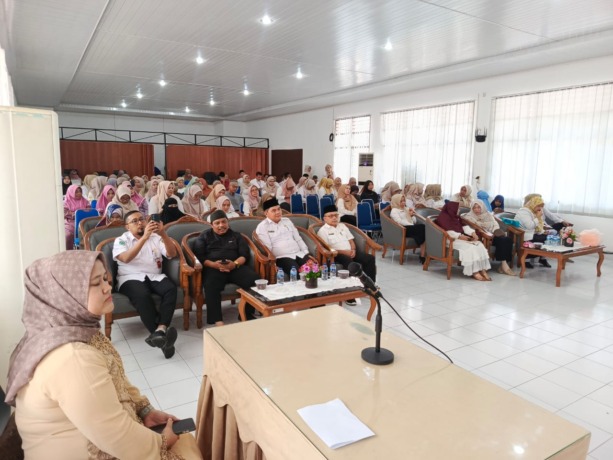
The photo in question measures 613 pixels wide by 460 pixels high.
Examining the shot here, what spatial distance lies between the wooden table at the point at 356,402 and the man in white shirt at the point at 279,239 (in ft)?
8.05

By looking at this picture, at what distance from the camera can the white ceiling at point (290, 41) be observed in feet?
17.4

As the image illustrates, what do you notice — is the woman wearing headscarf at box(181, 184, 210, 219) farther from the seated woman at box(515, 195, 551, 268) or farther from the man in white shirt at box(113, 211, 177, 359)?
the seated woman at box(515, 195, 551, 268)

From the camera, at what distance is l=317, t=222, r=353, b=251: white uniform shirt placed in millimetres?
4996

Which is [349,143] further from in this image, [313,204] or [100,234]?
[100,234]

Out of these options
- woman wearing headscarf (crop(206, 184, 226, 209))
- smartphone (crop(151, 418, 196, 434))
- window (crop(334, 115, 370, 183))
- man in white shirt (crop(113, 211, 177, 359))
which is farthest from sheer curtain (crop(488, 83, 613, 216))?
smartphone (crop(151, 418, 196, 434))

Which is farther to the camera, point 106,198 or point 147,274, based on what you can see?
point 106,198

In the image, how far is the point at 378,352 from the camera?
72.4 inches

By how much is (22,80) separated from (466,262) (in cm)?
1002

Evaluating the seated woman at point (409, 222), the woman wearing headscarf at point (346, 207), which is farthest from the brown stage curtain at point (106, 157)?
the seated woman at point (409, 222)

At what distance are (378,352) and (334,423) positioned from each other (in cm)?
51

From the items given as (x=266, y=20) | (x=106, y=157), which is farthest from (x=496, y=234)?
(x=106, y=157)

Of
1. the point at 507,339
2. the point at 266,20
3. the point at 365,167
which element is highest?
the point at 266,20

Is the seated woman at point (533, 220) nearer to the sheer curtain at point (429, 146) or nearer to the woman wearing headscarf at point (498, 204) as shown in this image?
the woman wearing headscarf at point (498, 204)

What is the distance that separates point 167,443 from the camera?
1.57m
